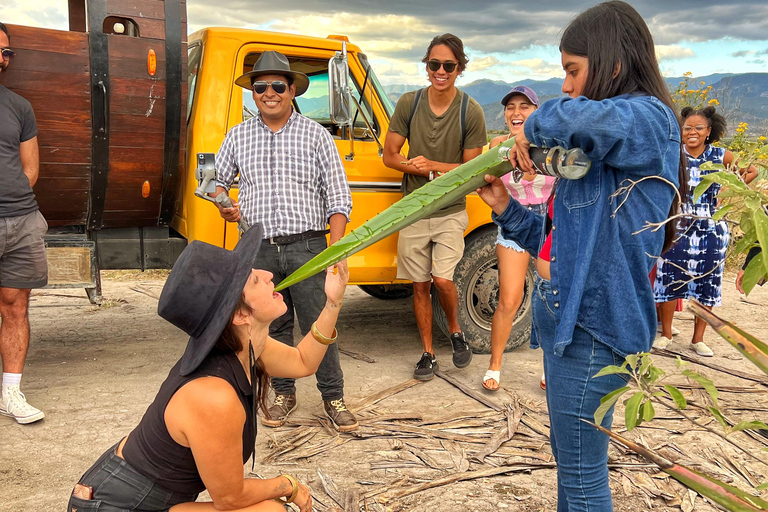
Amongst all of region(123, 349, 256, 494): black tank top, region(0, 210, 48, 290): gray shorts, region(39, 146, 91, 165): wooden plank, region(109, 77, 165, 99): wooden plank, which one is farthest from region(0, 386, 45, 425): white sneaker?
region(123, 349, 256, 494): black tank top

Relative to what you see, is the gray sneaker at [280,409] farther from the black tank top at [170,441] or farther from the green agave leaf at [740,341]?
the green agave leaf at [740,341]

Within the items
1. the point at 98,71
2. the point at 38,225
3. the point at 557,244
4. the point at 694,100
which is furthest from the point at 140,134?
the point at 694,100

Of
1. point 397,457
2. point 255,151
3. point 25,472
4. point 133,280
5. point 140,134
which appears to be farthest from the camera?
point 133,280

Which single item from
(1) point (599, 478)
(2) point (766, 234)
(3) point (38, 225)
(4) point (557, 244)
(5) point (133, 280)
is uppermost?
(2) point (766, 234)

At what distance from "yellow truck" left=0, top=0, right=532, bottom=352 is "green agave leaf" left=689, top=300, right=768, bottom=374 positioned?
3.33 metres

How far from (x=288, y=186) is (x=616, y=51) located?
241cm

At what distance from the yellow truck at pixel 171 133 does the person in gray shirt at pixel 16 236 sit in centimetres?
20

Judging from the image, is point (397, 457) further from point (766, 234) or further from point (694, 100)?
point (694, 100)

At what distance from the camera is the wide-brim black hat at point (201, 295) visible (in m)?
2.04

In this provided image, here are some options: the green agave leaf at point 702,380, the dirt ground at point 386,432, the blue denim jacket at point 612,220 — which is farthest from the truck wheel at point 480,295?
the green agave leaf at point 702,380

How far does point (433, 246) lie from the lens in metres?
4.87

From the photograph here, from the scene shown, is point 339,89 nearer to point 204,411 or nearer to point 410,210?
point 410,210

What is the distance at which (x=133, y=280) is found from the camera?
7965 millimetres

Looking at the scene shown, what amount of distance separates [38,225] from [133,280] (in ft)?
12.9
